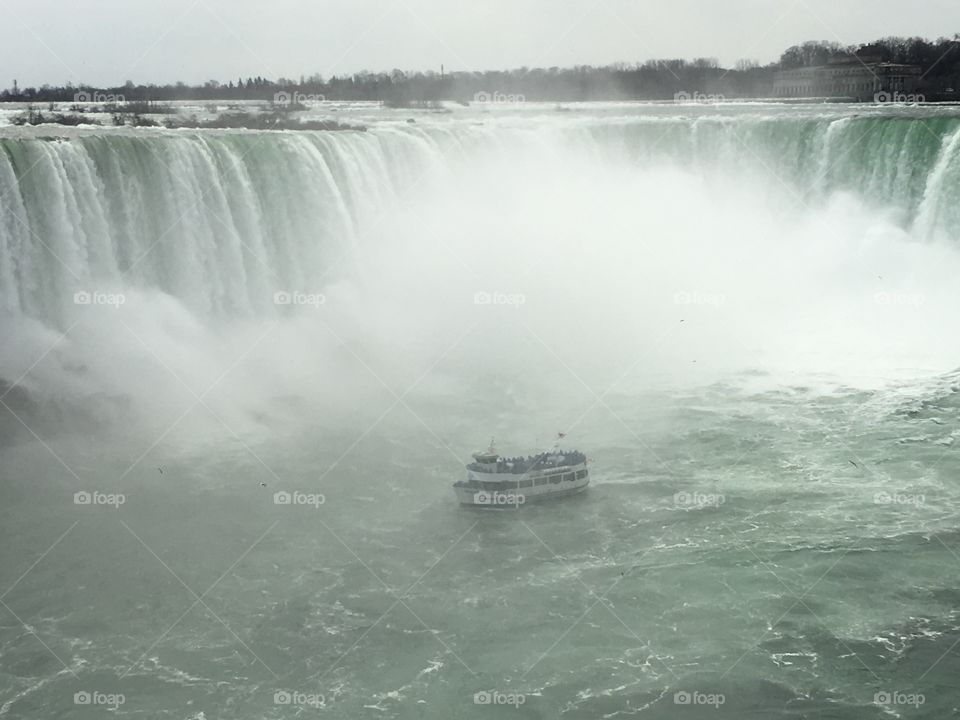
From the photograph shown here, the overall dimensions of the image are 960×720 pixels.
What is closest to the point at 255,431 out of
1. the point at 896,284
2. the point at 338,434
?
the point at 338,434

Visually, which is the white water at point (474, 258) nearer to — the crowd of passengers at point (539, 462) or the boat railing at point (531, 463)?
the boat railing at point (531, 463)

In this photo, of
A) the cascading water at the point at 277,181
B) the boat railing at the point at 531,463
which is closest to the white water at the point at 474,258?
the cascading water at the point at 277,181

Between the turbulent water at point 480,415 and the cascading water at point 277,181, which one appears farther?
the cascading water at point 277,181

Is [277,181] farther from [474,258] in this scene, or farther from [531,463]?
[531,463]

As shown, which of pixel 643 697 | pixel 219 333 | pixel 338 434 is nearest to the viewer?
pixel 643 697

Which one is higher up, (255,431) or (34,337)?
(34,337)

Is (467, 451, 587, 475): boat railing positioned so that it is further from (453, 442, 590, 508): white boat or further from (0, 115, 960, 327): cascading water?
(0, 115, 960, 327): cascading water

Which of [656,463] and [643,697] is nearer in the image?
[643,697]

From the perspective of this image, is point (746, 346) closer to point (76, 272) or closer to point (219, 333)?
point (219, 333)
